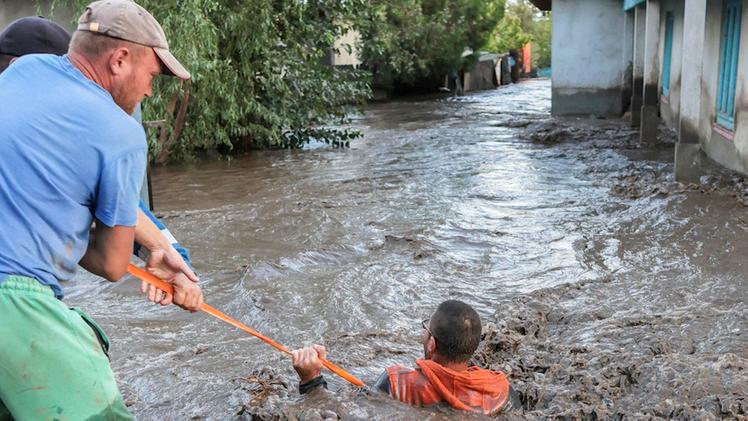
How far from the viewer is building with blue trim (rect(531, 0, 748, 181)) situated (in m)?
9.54

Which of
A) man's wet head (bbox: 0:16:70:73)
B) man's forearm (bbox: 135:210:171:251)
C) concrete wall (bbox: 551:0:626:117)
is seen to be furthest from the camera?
concrete wall (bbox: 551:0:626:117)

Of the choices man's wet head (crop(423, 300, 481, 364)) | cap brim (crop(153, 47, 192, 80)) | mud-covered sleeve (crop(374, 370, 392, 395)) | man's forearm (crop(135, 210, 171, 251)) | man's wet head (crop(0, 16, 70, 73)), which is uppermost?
man's wet head (crop(0, 16, 70, 73))

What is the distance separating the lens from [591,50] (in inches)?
758

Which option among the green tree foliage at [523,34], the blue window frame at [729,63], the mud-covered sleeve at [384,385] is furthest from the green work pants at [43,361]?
the green tree foliage at [523,34]

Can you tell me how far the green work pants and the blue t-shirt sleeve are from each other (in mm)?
276

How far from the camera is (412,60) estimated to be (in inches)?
1067

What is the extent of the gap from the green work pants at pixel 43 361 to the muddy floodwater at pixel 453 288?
4.57 ft

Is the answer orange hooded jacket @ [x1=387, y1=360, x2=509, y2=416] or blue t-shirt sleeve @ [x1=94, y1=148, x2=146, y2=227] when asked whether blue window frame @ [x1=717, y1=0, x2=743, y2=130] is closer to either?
orange hooded jacket @ [x1=387, y1=360, x2=509, y2=416]

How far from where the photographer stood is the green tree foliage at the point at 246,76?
10.6 metres

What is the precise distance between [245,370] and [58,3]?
8.90 meters

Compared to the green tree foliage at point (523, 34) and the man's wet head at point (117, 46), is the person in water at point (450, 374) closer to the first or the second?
the man's wet head at point (117, 46)

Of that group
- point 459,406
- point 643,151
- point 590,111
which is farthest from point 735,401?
point 590,111

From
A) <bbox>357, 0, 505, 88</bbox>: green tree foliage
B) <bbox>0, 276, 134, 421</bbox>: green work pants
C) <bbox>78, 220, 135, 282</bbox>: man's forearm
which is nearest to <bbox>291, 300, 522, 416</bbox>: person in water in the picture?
<bbox>78, 220, 135, 282</bbox>: man's forearm

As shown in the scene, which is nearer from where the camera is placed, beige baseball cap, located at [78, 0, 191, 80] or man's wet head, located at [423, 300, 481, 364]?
beige baseball cap, located at [78, 0, 191, 80]
